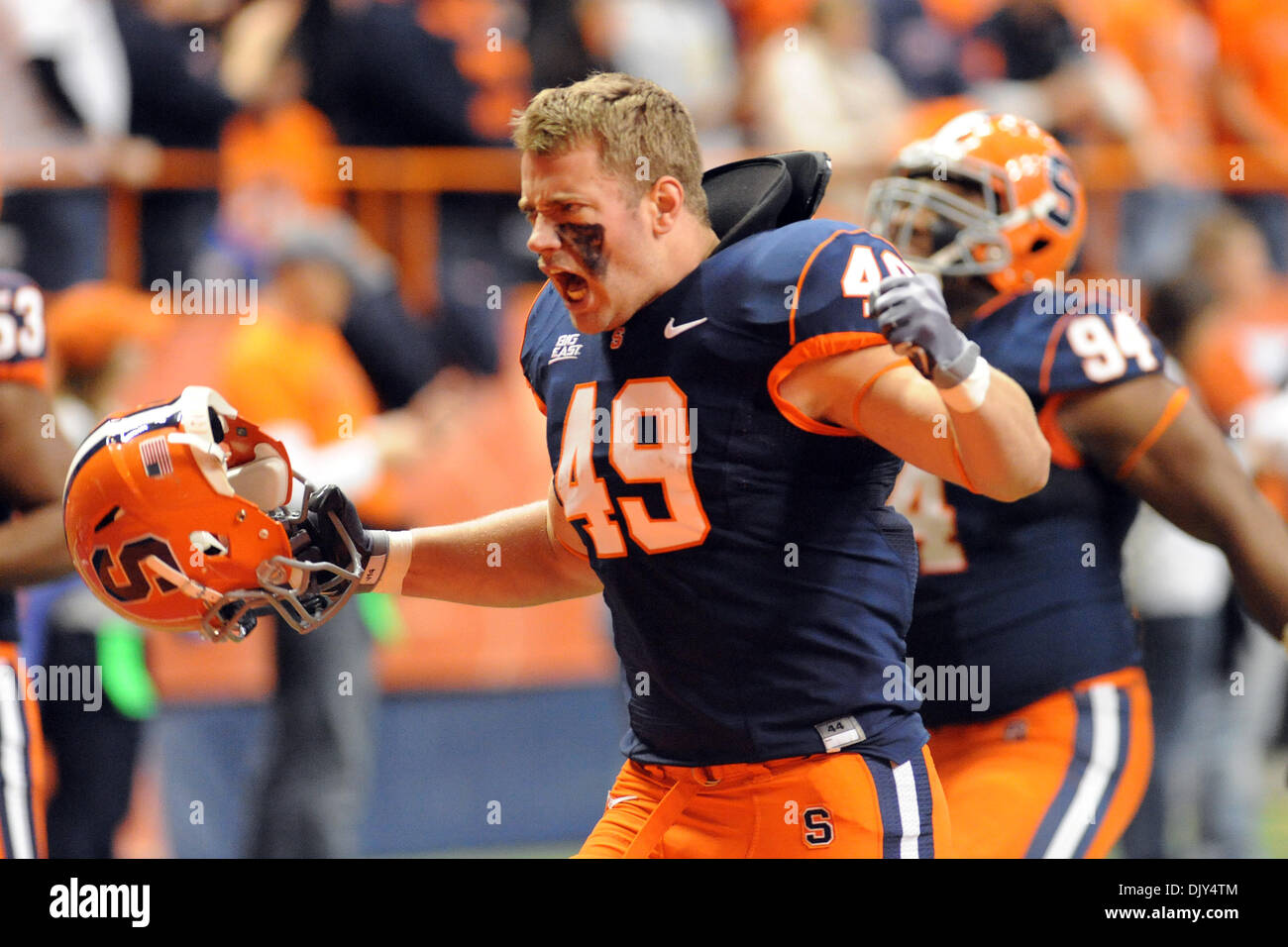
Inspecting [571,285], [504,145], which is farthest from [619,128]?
[504,145]

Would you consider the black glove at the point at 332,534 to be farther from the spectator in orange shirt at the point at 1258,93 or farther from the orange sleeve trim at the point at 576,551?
the spectator in orange shirt at the point at 1258,93

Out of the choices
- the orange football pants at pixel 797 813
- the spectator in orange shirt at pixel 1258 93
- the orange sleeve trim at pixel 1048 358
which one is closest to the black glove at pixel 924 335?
the orange football pants at pixel 797 813

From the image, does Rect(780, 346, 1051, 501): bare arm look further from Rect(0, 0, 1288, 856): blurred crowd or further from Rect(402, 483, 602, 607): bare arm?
Rect(0, 0, 1288, 856): blurred crowd

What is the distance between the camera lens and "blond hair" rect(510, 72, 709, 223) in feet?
9.20

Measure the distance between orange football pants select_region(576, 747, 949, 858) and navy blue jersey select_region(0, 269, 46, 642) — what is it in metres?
1.53

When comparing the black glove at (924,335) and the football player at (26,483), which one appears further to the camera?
the football player at (26,483)

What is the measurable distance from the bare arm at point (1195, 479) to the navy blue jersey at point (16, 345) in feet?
7.28

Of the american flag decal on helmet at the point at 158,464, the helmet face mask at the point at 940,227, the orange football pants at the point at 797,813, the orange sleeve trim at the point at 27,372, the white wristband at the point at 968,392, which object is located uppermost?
the helmet face mask at the point at 940,227

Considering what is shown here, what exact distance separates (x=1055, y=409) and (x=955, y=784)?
80 centimetres

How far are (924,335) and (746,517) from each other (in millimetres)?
450

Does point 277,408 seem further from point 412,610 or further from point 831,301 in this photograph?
point 831,301

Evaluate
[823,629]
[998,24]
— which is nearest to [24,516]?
[823,629]

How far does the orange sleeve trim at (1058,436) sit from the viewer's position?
3576 millimetres

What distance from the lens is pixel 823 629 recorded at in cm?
285
